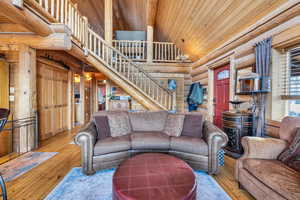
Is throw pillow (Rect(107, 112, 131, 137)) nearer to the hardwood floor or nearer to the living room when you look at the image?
the living room

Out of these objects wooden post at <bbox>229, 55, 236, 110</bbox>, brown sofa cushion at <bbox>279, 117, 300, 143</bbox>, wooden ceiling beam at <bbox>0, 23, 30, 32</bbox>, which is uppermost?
wooden ceiling beam at <bbox>0, 23, 30, 32</bbox>

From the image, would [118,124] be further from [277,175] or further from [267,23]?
[267,23]

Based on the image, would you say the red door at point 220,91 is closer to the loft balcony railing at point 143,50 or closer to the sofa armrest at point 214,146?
the sofa armrest at point 214,146

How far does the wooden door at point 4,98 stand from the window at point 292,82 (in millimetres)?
5265

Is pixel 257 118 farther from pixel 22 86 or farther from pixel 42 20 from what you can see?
pixel 22 86

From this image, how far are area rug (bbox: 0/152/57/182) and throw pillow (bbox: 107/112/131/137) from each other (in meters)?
1.40

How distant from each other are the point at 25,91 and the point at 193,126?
11.6 ft

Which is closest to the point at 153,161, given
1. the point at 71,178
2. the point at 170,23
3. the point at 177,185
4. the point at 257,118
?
the point at 177,185

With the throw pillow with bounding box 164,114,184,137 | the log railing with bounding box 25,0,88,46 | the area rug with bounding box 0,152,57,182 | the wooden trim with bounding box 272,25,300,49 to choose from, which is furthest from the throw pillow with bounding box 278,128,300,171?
the log railing with bounding box 25,0,88,46

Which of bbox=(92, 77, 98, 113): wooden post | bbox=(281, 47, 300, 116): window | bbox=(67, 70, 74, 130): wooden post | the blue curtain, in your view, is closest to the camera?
bbox=(281, 47, 300, 116): window

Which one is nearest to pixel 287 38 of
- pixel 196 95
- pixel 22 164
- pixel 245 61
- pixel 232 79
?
pixel 245 61

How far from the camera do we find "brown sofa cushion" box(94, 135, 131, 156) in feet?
6.61

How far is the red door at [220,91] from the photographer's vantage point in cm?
336

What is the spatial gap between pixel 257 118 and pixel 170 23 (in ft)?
13.9
